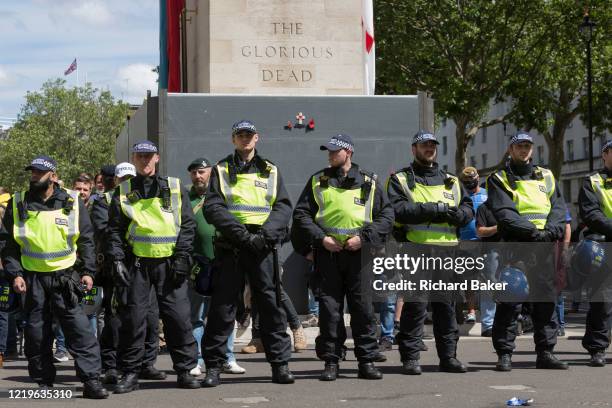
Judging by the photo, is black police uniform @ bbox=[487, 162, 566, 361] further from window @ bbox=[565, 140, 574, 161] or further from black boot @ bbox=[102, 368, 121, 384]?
window @ bbox=[565, 140, 574, 161]

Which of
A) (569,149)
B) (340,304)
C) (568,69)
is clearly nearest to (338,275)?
(340,304)

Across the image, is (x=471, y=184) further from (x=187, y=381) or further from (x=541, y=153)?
(x=541, y=153)

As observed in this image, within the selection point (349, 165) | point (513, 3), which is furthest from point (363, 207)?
point (513, 3)

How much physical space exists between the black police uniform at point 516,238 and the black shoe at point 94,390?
3478 mm

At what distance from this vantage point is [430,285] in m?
10.1

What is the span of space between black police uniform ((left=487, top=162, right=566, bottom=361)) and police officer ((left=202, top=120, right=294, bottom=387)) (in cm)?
196

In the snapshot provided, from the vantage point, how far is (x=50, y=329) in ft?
29.3

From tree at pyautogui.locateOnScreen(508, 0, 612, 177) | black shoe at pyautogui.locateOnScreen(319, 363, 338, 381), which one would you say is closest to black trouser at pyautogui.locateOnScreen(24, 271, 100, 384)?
black shoe at pyautogui.locateOnScreen(319, 363, 338, 381)

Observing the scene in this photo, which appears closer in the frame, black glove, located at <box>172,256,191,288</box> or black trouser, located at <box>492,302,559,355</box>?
black glove, located at <box>172,256,191,288</box>

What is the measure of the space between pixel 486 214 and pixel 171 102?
4606 mm

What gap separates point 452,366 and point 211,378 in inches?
84.5

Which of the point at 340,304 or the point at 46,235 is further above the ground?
the point at 46,235

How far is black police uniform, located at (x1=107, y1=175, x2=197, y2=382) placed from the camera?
29.4 ft

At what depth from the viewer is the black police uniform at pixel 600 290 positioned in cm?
1030
